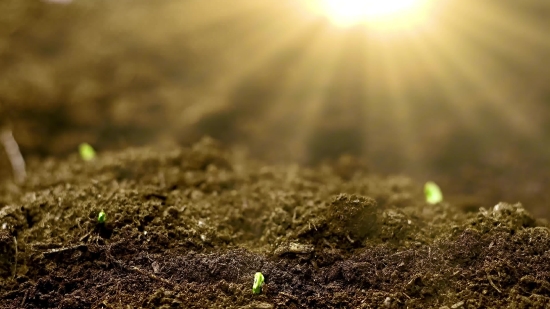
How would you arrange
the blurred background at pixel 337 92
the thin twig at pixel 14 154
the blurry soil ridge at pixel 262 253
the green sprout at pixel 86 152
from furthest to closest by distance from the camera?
the blurred background at pixel 337 92
the thin twig at pixel 14 154
the green sprout at pixel 86 152
the blurry soil ridge at pixel 262 253

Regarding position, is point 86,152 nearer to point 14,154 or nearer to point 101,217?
point 14,154

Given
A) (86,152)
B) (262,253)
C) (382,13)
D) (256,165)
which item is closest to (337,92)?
(382,13)

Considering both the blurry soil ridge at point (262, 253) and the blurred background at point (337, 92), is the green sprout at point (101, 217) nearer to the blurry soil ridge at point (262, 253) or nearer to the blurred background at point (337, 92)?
the blurry soil ridge at point (262, 253)

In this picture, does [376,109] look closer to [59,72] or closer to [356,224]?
[356,224]

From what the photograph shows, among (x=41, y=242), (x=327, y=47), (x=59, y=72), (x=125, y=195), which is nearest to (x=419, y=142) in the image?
(x=327, y=47)

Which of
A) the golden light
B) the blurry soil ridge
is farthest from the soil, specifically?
the golden light

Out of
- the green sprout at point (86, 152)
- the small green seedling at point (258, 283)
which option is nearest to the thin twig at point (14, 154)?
the green sprout at point (86, 152)

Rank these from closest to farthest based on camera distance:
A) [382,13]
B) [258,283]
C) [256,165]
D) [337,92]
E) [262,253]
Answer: [258,283]
[262,253]
[256,165]
[337,92]
[382,13]
